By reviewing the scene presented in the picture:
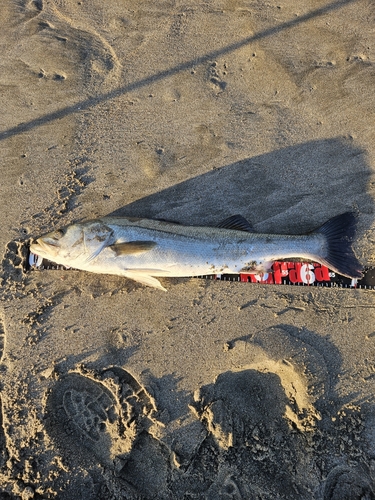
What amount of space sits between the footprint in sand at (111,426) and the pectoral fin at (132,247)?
1.58 metres

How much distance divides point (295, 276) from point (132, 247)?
2.24 meters

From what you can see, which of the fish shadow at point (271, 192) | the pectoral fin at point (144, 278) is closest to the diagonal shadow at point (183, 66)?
the fish shadow at point (271, 192)

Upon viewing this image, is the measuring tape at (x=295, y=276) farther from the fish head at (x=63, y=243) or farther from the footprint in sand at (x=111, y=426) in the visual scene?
the footprint in sand at (x=111, y=426)

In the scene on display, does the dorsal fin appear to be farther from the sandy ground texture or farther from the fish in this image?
the sandy ground texture

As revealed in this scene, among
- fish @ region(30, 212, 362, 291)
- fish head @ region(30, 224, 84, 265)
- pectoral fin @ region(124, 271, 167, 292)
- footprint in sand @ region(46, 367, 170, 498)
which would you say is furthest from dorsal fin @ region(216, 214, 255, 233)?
footprint in sand @ region(46, 367, 170, 498)

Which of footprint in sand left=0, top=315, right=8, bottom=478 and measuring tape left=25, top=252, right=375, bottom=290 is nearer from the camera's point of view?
footprint in sand left=0, top=315, right=8, bottom=478

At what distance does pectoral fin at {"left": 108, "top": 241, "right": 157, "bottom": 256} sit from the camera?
389cm

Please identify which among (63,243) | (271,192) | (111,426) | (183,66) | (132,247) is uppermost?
(183,66)

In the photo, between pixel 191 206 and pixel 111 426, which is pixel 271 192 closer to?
pixel 191 206

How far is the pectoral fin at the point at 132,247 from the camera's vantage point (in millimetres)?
3889

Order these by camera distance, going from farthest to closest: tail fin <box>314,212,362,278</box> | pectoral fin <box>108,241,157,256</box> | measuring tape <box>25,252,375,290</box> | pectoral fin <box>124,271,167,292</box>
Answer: measuring tape <box>25,252,375,290</box> < tail fin <box>314,212,362,278</box> < pectoral fin <box>124,271,167,292</box> < pectoral fin <box>108,241,157,256</box>

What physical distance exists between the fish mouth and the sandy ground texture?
0.40 metres

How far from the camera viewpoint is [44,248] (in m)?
3.96

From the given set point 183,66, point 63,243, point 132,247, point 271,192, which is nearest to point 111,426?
point 132,247
